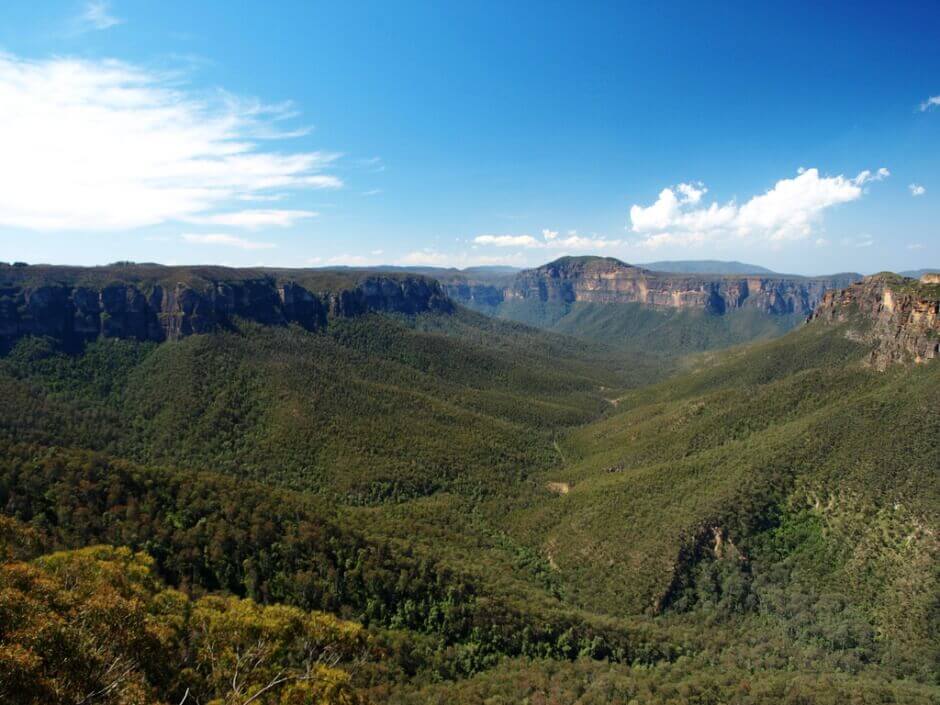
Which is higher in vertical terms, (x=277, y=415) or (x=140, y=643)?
(x=140, y=643)

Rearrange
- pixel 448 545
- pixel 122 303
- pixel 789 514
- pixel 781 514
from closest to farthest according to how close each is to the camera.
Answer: pixel 789 514
pixel 781 514
pixel 448 545
pixel 122 303

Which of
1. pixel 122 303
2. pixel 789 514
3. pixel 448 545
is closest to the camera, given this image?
pixel 789 514

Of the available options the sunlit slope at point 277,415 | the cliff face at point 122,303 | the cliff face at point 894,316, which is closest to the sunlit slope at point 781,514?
the cliff face at point 894,316

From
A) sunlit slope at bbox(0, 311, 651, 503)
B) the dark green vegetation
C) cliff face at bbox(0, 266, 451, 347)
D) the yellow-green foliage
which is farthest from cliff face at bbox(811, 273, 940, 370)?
cliff face at bbox(0, 266, 451, 347)

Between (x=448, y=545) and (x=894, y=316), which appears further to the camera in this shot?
(x=894, y=316)

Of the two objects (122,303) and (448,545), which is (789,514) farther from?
(122,303)

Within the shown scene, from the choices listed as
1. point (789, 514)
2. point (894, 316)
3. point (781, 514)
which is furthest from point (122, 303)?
point (894, 316)

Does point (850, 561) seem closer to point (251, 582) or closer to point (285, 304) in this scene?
point (251, 582)

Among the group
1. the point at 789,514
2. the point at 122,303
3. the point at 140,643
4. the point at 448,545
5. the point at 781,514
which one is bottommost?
the point at 448,545

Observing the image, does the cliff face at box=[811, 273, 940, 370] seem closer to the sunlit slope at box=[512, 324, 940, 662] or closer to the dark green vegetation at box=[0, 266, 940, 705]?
the sunlit slope at box=[512, 324, 940, 662]
